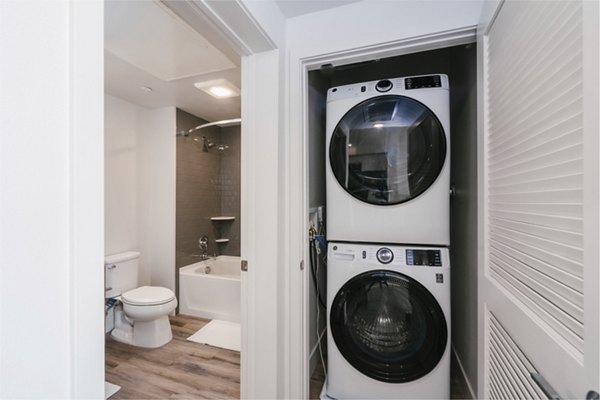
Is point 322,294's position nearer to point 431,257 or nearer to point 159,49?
point 431,257

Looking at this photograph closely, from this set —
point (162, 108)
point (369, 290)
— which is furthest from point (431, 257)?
point (162, 108)

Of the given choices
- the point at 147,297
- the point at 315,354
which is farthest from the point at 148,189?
the point at 315,354

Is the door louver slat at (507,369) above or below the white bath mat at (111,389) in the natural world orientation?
above

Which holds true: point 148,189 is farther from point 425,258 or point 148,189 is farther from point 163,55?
point 425,258

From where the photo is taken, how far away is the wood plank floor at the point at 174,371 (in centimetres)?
175

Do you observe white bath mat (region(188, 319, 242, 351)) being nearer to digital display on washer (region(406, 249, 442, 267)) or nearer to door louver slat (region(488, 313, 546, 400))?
digital display on washer (region(406, 249, 442, 267))

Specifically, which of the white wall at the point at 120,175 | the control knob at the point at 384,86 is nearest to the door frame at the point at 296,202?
the control knob at the point at 384,86

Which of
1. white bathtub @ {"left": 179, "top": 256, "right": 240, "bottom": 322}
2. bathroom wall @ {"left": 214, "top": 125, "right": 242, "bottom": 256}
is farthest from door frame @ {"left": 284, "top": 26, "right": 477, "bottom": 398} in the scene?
bathroom wall @ {"left": 214, "top": 125, "right": 242, "bottom": 256}

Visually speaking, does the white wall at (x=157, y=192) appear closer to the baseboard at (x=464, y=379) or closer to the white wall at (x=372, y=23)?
the white wall at (x=372, y=23)

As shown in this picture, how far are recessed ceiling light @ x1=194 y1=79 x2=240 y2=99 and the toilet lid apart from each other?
1.92 metres

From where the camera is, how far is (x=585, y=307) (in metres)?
0.51

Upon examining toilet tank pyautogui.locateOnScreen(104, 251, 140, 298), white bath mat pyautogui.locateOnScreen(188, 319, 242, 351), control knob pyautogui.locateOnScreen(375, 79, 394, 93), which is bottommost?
white bath mat pyautogui.locateOnScreen(188, 319, 242, 351)

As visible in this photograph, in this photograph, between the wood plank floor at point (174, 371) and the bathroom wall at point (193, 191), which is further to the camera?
the bathroom wall at point (193, 191)

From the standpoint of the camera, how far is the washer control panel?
1.45m
